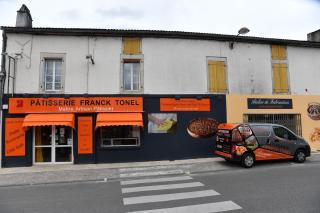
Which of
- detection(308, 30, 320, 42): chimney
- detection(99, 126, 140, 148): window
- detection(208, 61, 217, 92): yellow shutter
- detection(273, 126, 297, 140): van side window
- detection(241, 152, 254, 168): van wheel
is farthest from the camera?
detection(308, 30, 320, 42): chimney

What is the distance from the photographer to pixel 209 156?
44.9 ft

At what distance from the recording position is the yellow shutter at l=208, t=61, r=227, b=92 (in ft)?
46.2

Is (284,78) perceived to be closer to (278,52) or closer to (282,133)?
(278,52)

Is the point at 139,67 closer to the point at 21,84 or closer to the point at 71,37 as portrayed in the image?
the point at 71,37

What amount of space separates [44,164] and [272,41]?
13.4 meters

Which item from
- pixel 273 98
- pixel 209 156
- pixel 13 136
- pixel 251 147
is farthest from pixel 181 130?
pixel 13 136

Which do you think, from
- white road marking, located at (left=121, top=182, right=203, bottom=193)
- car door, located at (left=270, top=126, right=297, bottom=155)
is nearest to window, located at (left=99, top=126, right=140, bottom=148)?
white road marking, located at (left=121, top=182, right=203, bottom=193)

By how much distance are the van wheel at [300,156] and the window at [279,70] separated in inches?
159

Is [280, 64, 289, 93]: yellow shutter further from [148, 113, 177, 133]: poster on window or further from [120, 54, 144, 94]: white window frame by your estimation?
[120, 54, 144, 94]: white window frame

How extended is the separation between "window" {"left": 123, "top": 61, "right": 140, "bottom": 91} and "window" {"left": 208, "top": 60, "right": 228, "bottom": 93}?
12.3 ft

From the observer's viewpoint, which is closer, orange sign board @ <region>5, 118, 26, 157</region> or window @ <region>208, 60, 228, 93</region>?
orange sign board @ <region>5, 118, 26, 157</region>

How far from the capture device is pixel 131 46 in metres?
→ 13.5

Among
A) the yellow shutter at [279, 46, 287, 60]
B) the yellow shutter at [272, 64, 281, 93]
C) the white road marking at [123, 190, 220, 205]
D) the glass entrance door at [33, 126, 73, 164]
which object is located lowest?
the white road marking at [123, 190, 220, 205]

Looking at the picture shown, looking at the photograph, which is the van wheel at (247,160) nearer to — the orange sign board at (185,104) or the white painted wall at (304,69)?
the orange sign board at (185,104)
